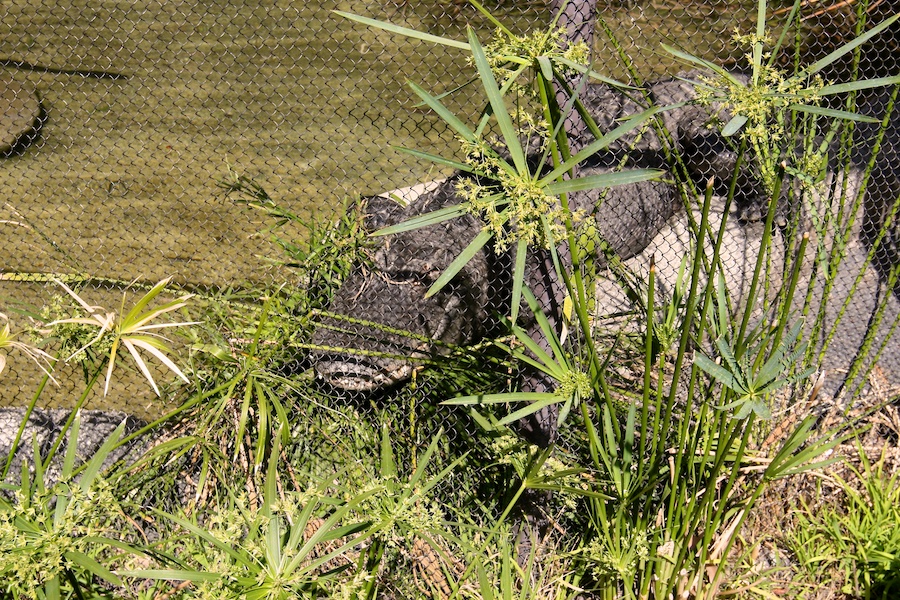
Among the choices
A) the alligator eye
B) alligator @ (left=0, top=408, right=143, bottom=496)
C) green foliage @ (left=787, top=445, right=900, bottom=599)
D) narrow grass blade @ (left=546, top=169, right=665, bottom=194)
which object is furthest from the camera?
the alligator eye

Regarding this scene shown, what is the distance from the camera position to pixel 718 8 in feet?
16.7

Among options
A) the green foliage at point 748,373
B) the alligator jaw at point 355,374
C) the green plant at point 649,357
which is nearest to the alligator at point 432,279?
the alligator jaw at point 355,374

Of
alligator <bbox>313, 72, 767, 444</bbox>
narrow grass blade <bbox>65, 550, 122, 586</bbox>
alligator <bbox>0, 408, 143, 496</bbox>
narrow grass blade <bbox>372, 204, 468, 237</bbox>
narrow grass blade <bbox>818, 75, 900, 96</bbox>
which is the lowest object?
alligator <bbox>0, 408, 143, 496</bbox>

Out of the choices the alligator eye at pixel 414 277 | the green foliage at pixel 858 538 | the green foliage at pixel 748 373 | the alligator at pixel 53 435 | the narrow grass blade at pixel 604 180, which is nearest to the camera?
the narrow grass blade at pixel 604 180

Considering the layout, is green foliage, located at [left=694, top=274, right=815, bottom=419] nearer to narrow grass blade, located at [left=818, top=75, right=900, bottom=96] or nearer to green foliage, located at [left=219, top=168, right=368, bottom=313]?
narrow grass blade, located at [left=818, top=75, right=900, bottom=96]

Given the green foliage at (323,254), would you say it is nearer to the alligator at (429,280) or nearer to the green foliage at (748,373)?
the alligator at (429,280)

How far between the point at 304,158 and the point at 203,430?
9.28 ft

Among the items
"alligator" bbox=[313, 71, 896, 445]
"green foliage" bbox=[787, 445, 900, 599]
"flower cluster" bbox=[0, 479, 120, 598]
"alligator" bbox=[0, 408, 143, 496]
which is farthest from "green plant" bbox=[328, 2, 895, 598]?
"alligator" bbox=[0, 408, 143, 496]

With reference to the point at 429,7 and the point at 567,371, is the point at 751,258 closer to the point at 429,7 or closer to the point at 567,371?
the point at 567,371

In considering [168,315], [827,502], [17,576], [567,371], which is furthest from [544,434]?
[168,315]

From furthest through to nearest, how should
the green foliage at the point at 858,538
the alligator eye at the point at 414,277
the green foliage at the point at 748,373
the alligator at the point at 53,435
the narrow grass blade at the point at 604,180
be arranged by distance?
the alligator eye at the point at 414,277
the alligator at the point at 53,435
the green foliage at the point at 858,538
the green foliage at the point at 748,373
the narrow grass blade at the point at 604,180

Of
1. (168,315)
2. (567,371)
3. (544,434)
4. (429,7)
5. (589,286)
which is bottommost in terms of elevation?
(168,315)

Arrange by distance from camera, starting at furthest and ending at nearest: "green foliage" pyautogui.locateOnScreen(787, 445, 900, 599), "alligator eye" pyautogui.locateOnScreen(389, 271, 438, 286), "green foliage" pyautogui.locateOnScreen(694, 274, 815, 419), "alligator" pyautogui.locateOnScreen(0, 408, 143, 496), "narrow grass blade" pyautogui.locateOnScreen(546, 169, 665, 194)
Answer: "alligator eye" pyautogui.locateOnScreen(389, 271, 438, 286)
"alligator" pyautogui.locateOnScreen(0, 408, 143, 496)
"green foliage" pyautogui.locateOnScreen(787, 445, 900, 599)
"green foliage" pyautogui.locateOnScreen(694, 274, 815, 419)
"narrow grass blade" pyautogui.locateOnScreen(546, 169, 665, 194)

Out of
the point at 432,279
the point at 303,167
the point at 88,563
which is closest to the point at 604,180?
the point at 88,563
